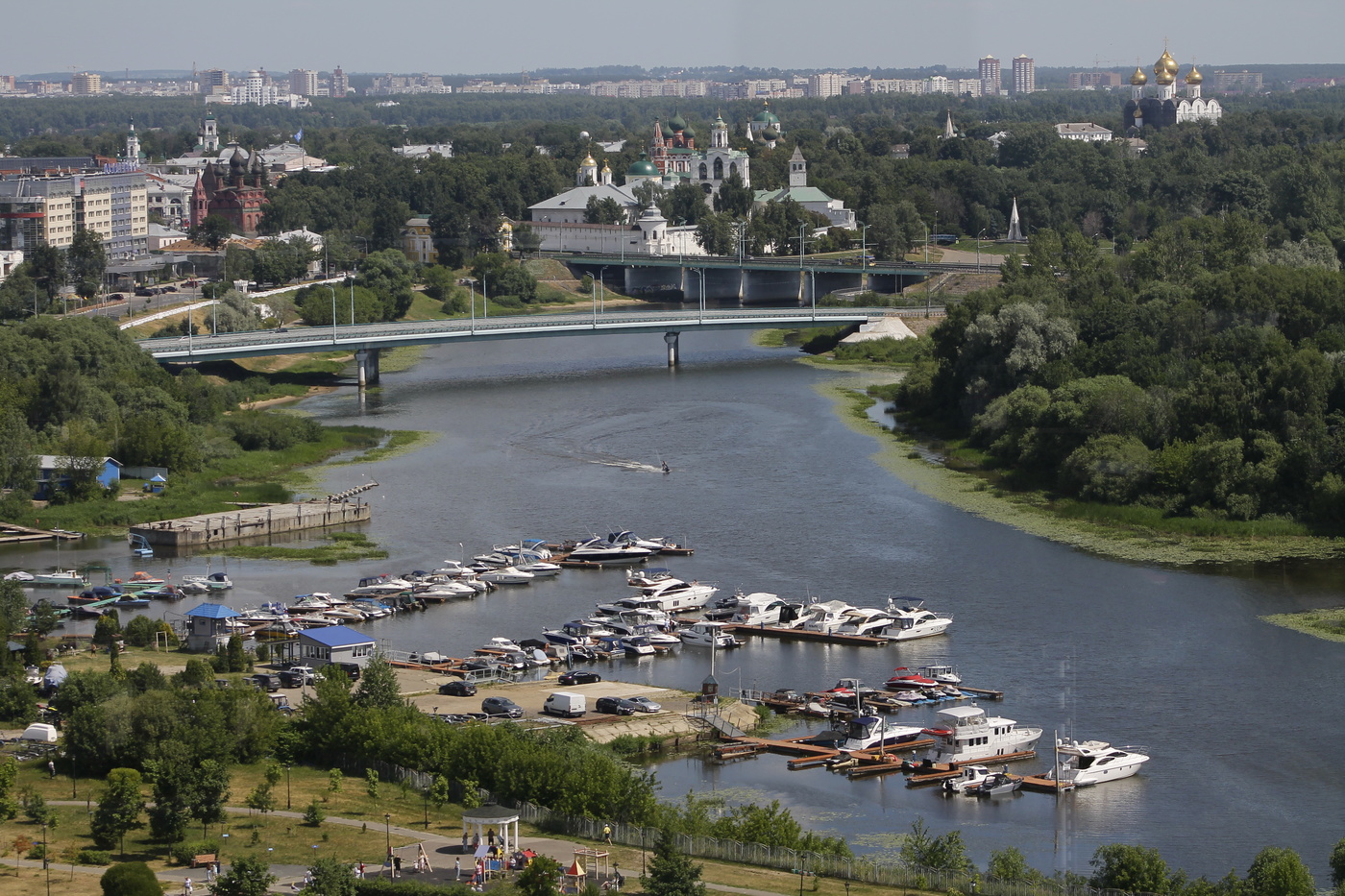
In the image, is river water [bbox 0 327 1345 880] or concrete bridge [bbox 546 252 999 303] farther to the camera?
concrete bridge [bbox 546 252 999 303]

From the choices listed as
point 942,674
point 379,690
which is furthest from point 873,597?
point 379,690

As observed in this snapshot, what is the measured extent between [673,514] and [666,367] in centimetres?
1908

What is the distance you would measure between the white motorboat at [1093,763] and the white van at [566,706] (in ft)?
16.4

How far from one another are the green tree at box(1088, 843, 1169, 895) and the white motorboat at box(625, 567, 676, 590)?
1152 centimetres

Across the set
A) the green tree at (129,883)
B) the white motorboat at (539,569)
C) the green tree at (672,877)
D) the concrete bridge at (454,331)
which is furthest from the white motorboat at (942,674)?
the concrete bridge at (454,331)

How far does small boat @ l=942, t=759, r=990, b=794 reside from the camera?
1894 cm

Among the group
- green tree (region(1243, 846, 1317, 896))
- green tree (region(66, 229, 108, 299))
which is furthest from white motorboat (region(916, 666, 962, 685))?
green tree (region(66, 229, 108, 299))

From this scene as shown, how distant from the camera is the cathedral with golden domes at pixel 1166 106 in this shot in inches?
4021

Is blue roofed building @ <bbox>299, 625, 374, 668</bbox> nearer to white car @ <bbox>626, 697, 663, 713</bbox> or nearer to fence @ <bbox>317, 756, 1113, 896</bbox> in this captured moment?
white car @ <bbox>626, 697, 663, 713</bbox>

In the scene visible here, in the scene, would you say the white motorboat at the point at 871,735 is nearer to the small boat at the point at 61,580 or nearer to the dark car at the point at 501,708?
the dark car at the point at 501,708

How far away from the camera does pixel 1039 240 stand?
172ft

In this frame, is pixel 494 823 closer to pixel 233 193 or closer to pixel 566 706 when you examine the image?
pixel 566 706

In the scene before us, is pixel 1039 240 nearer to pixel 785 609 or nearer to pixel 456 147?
pixel 785 609

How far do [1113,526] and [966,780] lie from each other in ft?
39.2
